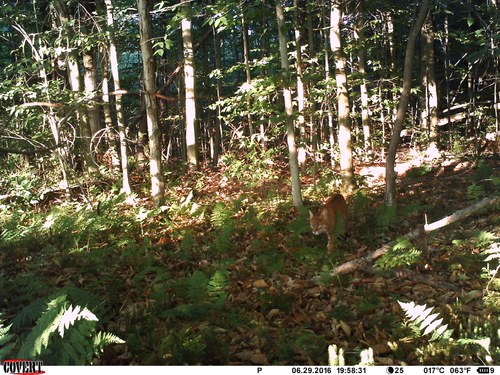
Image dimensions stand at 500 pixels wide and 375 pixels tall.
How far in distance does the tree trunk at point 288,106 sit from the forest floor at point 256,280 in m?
0.56

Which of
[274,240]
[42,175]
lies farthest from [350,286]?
[42,175]

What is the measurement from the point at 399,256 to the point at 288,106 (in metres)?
4.25

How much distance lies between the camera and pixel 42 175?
40.3 ft

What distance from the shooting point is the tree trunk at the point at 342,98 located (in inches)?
342

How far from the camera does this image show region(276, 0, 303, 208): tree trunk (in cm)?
725

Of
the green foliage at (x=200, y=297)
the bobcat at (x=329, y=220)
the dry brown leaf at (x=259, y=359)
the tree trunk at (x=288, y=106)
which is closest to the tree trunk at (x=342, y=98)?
the tree trunk at (x=288, y=106)

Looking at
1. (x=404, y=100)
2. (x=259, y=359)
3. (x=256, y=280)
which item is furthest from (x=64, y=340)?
(x=404, y=100)

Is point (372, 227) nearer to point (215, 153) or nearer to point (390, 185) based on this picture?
point (390, 185)

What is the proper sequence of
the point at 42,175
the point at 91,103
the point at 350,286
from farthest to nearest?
the point at 42,175
the point at 91,103
the point at 350,286

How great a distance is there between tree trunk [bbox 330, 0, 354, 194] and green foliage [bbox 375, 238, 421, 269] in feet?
12.9

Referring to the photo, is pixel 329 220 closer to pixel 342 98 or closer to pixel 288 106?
pixel 288 106

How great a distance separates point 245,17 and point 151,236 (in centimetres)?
472

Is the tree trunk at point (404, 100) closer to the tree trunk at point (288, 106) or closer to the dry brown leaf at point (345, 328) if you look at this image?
the tree trunk at point (288, 106)

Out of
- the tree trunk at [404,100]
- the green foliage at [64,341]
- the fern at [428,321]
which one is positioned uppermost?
the tree trunk at [404,100]
